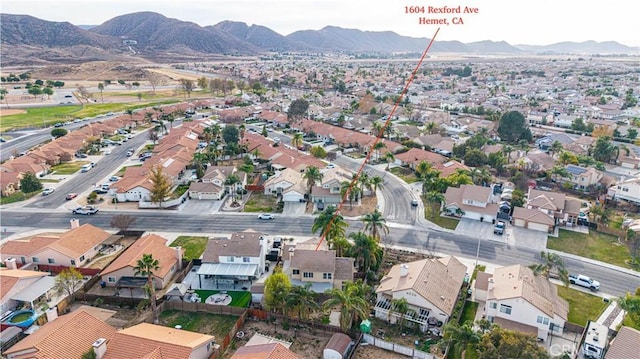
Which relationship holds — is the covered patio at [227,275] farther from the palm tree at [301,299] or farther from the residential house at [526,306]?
the residential house at [526,306]

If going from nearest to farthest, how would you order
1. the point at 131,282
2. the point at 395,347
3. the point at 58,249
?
the point at 395,347 → the point at 131,282 → the point at 58,249

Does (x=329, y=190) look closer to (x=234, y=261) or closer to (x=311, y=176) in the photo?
(x=311, y=176)

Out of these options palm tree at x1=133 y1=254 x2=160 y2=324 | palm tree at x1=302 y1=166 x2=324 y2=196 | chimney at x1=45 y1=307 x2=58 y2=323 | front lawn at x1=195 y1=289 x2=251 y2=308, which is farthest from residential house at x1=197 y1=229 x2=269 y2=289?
palm tree at x1=302 y1=166 x2=324 y2=196

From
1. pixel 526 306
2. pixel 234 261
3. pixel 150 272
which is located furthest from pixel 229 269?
pixel 526 306

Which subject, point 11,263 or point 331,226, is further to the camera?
point 331,226

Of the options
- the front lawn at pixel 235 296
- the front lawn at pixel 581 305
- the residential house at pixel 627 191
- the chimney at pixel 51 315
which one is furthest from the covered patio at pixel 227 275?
Answer: the residential house at pixel 627 191

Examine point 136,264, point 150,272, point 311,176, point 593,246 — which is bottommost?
point 593,246

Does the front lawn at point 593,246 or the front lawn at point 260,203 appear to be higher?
the front lawn at point 260,203
